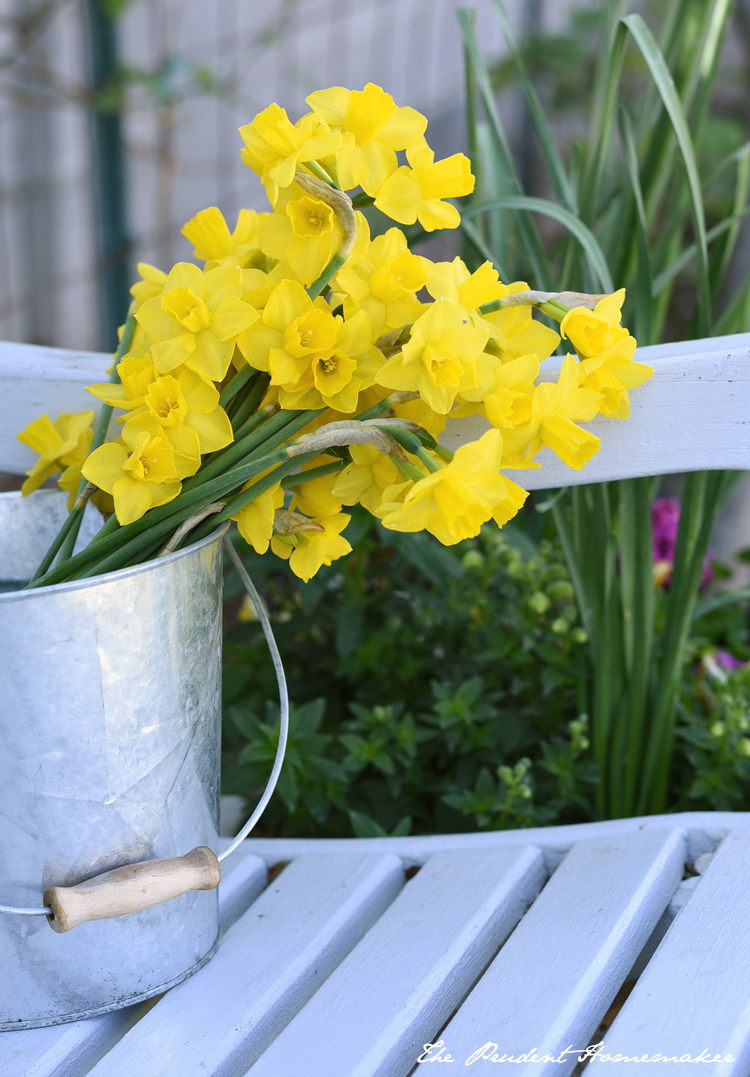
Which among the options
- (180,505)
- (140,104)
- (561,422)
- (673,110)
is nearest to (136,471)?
(180,505)

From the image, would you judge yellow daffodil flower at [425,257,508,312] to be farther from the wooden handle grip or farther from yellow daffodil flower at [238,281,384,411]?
the wooden handle grip

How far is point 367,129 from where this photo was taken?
1.77 feet

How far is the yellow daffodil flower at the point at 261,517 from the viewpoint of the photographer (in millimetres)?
567

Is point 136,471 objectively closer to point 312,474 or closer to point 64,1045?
point 312,474

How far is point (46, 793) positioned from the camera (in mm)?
583

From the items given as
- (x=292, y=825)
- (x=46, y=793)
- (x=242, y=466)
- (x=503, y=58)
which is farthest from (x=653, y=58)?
(x=503, y=58)

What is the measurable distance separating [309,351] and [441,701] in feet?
1.69

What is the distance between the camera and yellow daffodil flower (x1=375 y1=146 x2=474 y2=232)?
0.55 meters

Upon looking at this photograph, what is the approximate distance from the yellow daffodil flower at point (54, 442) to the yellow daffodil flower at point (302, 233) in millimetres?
222

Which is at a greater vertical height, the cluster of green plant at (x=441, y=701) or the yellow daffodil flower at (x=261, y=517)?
the yellow daffodil flower at (x=261, y=517)

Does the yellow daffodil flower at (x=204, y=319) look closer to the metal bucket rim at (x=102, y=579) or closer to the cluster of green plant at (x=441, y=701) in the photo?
the metal bucket rim at (x=102, y=579)

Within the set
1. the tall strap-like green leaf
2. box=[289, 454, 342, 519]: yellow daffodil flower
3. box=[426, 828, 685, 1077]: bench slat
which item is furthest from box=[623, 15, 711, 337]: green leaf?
box=[426, 828, 685, 1077]: bench slat

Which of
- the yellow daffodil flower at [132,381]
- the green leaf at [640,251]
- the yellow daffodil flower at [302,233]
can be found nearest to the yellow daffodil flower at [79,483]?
the yellow daffodil flower at [132,381]

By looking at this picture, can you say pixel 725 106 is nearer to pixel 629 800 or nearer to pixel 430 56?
pixel 430 56
